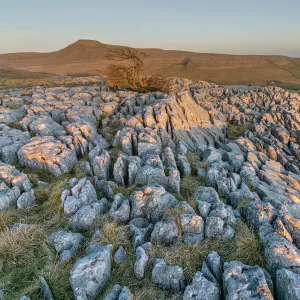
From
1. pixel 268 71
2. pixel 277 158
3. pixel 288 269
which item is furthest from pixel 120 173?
pixel 268 71

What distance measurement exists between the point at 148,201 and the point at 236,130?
22.5 metres

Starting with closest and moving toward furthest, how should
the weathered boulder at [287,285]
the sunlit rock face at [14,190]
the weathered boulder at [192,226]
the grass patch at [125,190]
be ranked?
the weathered boulder at [287,285], the weathered boulder at [192,226], the sunlit rock face at [14,190], the grass patch at [125,190]

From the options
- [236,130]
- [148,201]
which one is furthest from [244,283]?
[236,130]

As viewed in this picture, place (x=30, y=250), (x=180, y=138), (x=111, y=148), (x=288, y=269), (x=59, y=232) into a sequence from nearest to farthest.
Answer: (x=288, y=269) < (x=30, y=250) < (x=59, y=232) < (x=111, y=148) < (x=180, y=138)

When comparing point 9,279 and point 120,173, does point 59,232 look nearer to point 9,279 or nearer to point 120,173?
point 9,279

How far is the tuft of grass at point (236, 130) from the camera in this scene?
2858 centimetres

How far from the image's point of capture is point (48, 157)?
15.1 m

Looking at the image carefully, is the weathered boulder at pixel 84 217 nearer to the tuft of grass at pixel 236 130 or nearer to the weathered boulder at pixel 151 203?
the weathered boulder at pixel 151 203

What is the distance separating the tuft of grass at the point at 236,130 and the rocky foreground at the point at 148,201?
10.3ft

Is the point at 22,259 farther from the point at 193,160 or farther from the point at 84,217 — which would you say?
the point at 193,160

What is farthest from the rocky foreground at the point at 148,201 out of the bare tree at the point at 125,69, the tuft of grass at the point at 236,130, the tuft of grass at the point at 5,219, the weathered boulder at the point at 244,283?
the bare tree at the point at 125,69

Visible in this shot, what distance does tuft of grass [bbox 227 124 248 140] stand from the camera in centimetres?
2858

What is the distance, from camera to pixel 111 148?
60.6ft

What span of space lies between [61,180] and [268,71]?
14316 cm
